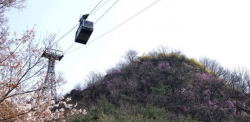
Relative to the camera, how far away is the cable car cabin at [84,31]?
6625 mm

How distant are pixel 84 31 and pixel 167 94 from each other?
12.6 m

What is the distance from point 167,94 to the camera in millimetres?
→ 18094

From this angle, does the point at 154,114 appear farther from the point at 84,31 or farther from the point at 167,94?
Result: the point at 84,31

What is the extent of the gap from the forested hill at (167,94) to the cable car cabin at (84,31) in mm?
5693

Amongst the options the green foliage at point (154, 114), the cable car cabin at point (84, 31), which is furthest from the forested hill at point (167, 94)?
the cable car cabin at point (84, 31)

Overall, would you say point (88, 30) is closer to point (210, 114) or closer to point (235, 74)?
point (210, 114)

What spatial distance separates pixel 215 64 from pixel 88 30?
25422 mm

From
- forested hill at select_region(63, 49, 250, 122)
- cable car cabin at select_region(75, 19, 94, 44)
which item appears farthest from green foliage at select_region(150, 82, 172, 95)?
cable car cabin at select_region(75, 19, 94, 44)

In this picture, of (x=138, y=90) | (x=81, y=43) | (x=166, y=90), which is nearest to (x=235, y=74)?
(x=166, y=90)

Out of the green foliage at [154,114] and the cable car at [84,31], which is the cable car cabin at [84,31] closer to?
the cable car at [84,31]

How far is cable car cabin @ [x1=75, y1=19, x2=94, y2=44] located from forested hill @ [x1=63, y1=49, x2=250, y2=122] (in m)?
5.69

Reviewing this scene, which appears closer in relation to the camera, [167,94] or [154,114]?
[154,114]

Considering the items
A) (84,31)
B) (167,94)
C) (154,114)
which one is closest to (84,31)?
(84,31)

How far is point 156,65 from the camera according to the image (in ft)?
75.6
